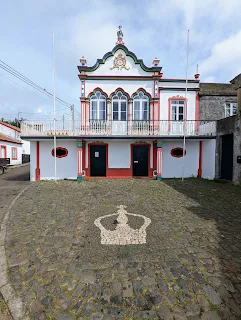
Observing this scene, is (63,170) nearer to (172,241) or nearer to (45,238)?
(45,238)

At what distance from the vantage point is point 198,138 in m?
10.9

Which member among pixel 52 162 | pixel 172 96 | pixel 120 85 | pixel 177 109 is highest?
pixel 120 85

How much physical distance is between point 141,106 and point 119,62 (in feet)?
10.1

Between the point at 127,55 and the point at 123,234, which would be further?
the point at 127,55

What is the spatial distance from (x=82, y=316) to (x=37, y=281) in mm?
969

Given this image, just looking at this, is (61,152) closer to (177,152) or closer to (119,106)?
(119,106)

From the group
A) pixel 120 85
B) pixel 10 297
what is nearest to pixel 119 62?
pixel 120 85

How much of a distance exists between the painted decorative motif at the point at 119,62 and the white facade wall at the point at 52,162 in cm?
553

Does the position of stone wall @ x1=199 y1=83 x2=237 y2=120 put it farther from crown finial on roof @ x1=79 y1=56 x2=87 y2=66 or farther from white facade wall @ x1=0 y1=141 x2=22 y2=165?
white facade wall @ x1=0 y1=141 x2=22 y2=165

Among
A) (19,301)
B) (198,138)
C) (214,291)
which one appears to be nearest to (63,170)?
(198,138)

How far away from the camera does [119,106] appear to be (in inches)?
462

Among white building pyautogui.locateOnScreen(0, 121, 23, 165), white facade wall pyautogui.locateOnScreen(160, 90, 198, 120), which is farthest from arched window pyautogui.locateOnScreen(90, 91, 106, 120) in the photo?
white building pyautogui.locateOnScreen(0, 121, 23, 165)

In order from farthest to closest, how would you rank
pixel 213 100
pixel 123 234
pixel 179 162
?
pixel 213 100
pixel 179 162
pixel 123 234

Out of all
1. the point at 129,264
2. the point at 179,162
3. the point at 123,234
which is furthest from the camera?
the point at 179,162
